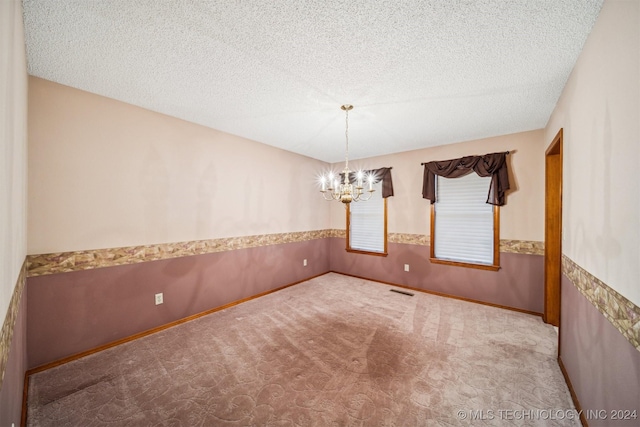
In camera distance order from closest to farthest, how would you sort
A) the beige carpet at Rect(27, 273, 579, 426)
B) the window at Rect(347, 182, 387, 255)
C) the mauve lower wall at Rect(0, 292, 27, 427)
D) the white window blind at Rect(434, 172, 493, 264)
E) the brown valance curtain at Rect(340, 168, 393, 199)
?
the mauve lower wall at Rect(0, 292, 27, 427) → the beige carpet at Rect(27, 273, 579, 426) → the white window blind at Rect(434, 172, 493, 264) → the brown valance curtain at Rect(340, 168, 393, 199) → the window at Rect(347, 182, 387, 255)

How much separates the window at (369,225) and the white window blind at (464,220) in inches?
41.6

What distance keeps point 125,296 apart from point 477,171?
16.6ft

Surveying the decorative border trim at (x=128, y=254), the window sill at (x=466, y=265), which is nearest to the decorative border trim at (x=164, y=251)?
the decorative border trim at (x=128, y=254)

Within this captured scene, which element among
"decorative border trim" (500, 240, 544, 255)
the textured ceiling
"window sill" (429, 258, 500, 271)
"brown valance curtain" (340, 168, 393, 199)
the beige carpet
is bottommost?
the beige carpet

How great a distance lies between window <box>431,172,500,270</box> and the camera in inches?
148

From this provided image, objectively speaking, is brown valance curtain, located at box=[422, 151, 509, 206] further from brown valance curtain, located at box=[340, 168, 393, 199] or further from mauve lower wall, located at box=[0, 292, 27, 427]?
mauve lower wall, located at box=[0, 292, 27, 427]

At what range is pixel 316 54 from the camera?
5.92ft

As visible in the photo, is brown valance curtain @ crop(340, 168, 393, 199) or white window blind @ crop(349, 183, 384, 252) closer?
brown valance curtain @ crop(340, 168, 393, 199)

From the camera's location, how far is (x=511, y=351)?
2.45 metres

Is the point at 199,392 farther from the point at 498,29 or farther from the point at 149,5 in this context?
the point at 498,29

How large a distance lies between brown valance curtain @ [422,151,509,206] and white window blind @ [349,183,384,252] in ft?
3.30

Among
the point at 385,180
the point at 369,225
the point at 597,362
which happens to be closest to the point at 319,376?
the point at 597,362

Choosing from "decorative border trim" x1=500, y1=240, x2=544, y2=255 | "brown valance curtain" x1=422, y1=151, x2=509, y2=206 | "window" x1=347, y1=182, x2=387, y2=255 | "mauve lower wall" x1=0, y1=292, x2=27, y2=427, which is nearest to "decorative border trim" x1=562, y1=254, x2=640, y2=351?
"decorative border trim" x1=500, y1=240, x2=544, y2=255

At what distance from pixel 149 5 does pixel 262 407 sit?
2.79m
